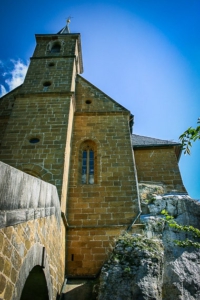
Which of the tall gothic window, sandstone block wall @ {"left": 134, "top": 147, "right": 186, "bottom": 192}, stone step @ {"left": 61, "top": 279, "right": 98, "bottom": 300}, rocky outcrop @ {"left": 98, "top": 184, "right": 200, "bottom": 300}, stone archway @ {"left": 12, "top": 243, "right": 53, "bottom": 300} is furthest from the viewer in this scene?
sandstone block wall @ {"left": 134, "top": 147, "right": 186, "bottom": 192}

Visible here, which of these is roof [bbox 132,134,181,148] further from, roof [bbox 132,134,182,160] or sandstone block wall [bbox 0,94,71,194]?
sandstone block wall [bbox 0,94,71,194]

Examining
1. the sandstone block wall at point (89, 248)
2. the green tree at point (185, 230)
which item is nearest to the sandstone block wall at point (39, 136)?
the sandstone block wall at point (89, 248)

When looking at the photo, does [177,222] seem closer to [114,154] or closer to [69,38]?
[114,154]

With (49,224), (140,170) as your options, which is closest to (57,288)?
(49,224)

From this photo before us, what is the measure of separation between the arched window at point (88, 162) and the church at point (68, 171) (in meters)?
0.04

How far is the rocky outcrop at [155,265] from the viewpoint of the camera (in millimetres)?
5395

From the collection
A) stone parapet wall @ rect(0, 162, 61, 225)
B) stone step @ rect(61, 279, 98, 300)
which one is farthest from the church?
stone step @ rect(61, 279, 98, 300)

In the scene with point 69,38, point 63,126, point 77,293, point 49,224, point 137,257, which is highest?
point 69,38

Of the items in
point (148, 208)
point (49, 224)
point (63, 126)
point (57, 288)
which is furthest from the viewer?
point (63, 126)

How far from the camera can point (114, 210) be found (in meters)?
8.84

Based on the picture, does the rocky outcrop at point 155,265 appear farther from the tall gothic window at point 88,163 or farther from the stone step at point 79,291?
the tall gothic window at point 88,163

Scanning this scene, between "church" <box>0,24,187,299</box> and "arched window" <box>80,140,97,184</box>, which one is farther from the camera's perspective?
"arched window" <box>80,140,97,184</box>

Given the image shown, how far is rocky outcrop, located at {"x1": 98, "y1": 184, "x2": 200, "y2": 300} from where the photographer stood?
539 centimetres

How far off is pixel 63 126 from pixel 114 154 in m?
2.39
